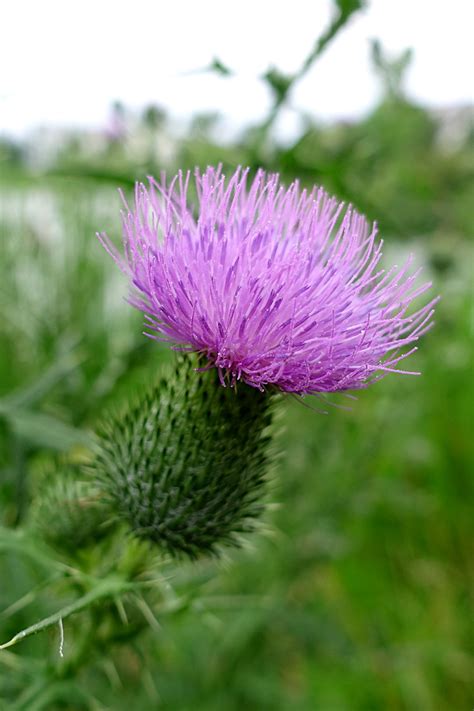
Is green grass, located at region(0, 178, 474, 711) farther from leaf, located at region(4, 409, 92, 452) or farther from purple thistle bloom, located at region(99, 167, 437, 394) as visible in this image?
purple thistle bloom, located at region(99, 167, 437, 394)

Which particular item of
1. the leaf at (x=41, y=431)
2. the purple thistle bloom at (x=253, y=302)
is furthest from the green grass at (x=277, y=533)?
the purple thistle bloom at (x=253, y=302)

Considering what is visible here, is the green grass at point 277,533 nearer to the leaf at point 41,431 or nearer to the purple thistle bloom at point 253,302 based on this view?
the leaf at point 41,431

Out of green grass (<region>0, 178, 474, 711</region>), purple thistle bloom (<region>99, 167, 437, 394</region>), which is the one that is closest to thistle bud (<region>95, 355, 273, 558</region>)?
purple thistle bloom (<region>99, 167, 437, 394</region>)

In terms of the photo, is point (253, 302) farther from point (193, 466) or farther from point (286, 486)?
point (286, 486)

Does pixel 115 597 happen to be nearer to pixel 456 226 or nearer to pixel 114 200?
pixel 114 200

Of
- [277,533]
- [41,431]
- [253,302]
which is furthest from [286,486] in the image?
[253,302]

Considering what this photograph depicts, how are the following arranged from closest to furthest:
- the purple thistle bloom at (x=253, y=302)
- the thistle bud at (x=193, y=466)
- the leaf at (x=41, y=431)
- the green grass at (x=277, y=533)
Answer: the purple thistle bloom at (x=253, y=302) < the thistle bud at (x=193, y=466) < the leaf at (x=41, y=431) < the green grass at (x=277, y=533)
